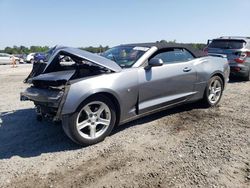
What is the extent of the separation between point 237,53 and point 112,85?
6758 millimetres

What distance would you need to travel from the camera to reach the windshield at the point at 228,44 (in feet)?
31.8

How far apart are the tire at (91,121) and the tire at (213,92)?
252 cm

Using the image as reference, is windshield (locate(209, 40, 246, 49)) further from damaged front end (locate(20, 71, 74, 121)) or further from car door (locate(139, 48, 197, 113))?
damaged front end (locate(20, 71, 74, 121))

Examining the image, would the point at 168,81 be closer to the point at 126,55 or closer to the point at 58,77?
the point at 126,55

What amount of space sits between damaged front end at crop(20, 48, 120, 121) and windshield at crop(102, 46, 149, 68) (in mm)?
359

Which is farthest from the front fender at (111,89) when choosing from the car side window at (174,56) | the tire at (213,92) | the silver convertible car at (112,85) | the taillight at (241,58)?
the taillight at (241,58)

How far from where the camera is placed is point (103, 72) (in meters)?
4.42

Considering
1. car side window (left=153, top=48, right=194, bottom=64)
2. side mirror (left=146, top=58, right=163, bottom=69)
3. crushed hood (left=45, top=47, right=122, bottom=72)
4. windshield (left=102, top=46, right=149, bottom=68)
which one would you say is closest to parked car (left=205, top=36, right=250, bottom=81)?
car side window (left=153, top=48, right=194, bottom=64)

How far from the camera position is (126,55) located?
16.9ft

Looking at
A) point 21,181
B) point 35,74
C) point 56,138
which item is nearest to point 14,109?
point 35,74

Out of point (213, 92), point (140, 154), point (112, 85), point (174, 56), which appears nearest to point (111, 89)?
point (112, 85)

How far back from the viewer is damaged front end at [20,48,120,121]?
13.1ft

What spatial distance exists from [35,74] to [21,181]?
2378mm

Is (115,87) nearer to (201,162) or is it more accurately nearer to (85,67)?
(85,67)
